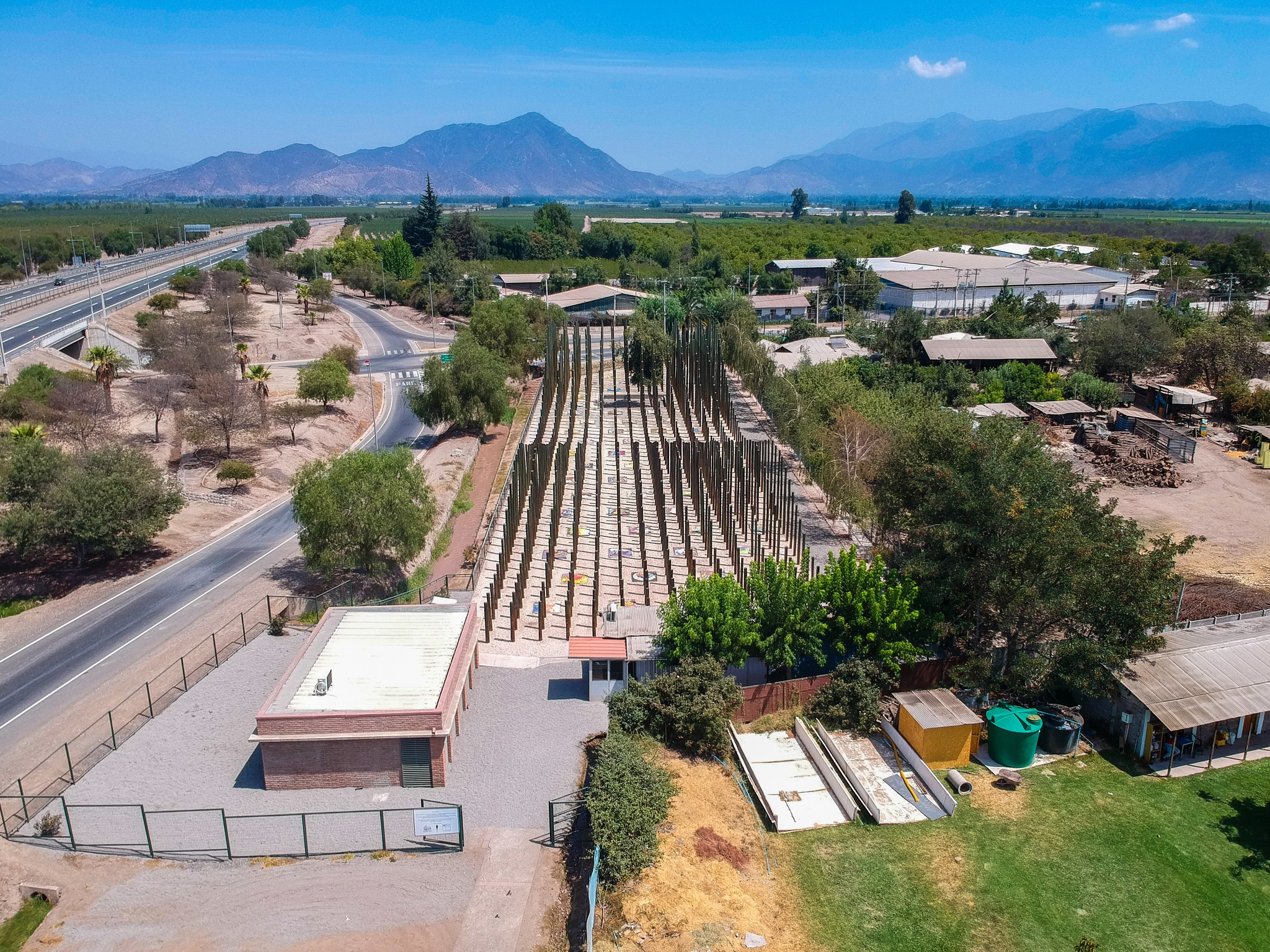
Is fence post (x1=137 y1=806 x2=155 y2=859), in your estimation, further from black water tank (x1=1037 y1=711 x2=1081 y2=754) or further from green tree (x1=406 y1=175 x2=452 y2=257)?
green tree (x1=406 y1=175 x2=452 y2=257)

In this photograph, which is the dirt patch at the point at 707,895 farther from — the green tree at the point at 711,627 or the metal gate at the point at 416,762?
the metal gate at the point at 416,762

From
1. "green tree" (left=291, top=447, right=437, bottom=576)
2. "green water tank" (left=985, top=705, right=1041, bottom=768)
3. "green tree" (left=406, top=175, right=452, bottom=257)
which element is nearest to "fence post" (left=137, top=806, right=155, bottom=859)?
"green tree" (left=291, top=447, right=437, bottom=576)

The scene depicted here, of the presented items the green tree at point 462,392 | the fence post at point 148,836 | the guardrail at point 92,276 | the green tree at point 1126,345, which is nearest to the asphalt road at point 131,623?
the fence post at point 148,836

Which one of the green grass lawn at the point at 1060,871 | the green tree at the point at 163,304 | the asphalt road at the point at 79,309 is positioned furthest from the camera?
the green tree at the point at 163,304

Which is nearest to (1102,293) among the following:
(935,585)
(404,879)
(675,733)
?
(935,585)

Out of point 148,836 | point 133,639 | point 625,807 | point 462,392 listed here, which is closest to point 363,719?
point 148,836

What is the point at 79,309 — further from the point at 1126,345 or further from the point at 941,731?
the point at 1126,345

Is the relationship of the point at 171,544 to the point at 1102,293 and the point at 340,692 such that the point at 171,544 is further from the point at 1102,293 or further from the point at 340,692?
the point at 1102,293
